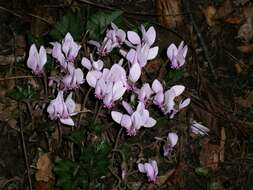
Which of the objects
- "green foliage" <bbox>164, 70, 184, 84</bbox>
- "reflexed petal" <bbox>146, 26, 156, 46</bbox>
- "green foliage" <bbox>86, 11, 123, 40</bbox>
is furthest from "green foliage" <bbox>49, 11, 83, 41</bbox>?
"green foliage" <bbox>164, 70, 184, 84</bbox>

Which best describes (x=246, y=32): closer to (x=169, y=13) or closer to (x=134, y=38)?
(x=169, y=13)

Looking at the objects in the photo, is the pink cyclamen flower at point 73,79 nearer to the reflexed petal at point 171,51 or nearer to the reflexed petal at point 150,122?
the reflexed petal at point 150,122

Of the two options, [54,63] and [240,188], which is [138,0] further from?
[240,188]

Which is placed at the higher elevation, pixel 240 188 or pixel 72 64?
pixel 72 64

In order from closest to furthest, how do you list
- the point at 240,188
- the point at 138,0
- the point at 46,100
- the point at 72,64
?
the point at 72,64 → the point at 46,100 → the point at 240,188 → the point at 138,0

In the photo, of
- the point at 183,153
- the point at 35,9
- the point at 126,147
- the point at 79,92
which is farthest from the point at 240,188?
the point at 35,9

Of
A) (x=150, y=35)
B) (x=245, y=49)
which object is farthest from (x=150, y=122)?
(x=245, y=49)

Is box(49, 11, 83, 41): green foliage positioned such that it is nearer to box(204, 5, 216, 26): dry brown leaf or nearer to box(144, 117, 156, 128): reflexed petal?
box(144, 117, 156, 128): reflexed petal
